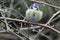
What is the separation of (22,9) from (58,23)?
0.82 metres

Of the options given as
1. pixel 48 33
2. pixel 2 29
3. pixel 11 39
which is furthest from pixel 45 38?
pixel 2 29

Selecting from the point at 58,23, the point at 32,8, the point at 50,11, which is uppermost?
the point at 32,8

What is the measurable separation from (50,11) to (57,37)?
61 centimetres

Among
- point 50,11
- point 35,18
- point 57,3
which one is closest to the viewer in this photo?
point 35,18

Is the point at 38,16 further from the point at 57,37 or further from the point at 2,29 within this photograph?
the point at 57,37

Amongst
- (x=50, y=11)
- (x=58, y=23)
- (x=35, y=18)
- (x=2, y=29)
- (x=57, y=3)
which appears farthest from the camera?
(x=58, y=23)

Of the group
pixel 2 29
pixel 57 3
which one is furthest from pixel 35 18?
pixel 57 3

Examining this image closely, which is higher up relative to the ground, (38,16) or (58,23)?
(38,16)

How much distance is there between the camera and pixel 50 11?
12.7 ft

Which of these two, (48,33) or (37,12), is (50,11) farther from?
(37,12)

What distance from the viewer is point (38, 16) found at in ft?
8.64

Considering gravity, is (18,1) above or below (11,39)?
above

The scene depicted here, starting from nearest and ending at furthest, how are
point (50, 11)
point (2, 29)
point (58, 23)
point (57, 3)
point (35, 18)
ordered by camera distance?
point (35, 18) < point (2, 29) < point (57, 3) < point (50, 11) < point (58, 23)

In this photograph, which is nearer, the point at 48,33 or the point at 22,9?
the point at 22,9
